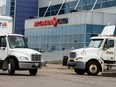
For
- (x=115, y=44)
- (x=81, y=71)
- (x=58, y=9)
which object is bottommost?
(x=81, y=71)

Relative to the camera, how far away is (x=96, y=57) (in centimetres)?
2772

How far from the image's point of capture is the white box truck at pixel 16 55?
24.5 meters

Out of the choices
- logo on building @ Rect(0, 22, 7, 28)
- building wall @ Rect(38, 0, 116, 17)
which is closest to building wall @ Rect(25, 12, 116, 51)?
building wall @ Rect(38, 0, 116, 17)

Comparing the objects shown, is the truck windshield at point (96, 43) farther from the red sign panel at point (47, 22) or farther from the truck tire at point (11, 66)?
the red sign panel at point (47, 22)

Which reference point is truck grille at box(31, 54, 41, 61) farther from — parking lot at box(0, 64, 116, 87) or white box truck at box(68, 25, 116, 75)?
white box truck at box(68, 25, 116, 75)

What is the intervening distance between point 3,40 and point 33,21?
42098 millimetres

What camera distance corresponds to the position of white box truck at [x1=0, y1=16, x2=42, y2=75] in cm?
2450

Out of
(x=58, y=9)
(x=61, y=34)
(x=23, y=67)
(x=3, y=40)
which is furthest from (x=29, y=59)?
(x=58, y=9)

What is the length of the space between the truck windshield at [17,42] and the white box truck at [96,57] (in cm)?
391

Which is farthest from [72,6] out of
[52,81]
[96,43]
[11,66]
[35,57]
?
[52,81]

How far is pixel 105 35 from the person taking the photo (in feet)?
98.5

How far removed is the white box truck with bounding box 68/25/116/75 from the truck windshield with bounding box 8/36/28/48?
391cm

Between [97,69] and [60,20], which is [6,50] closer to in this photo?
[97,69]

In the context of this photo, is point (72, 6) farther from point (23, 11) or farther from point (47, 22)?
point (23, 11)
